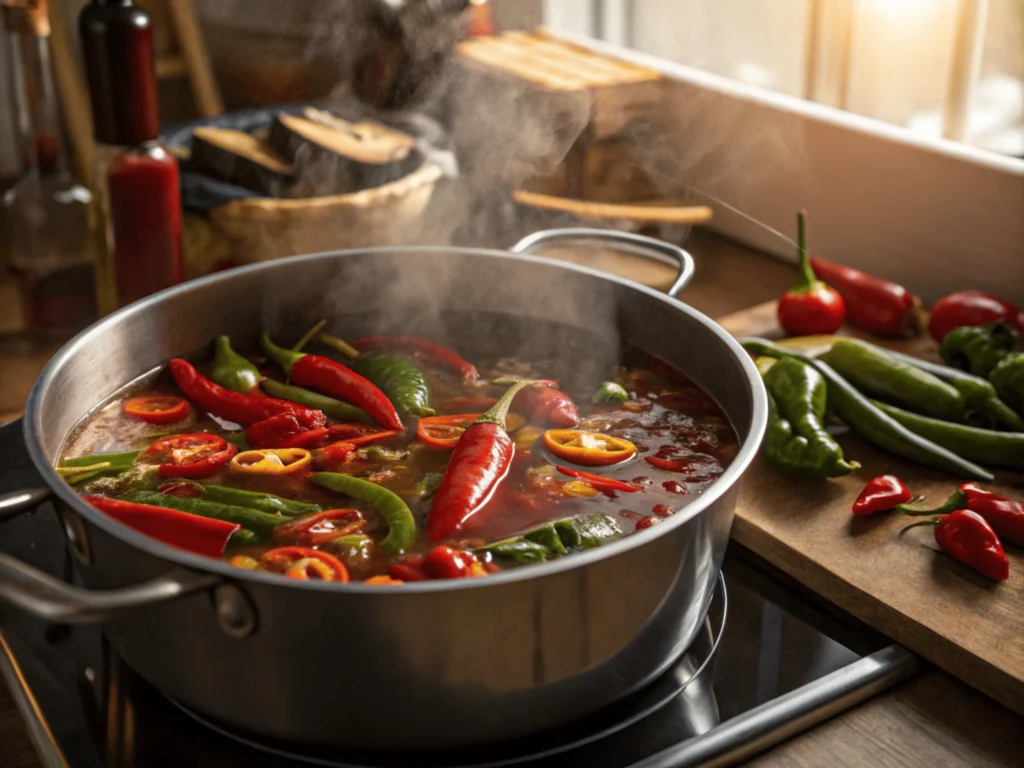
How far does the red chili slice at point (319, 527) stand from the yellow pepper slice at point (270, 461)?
12 centimetres

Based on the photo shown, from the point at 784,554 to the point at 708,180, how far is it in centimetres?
134

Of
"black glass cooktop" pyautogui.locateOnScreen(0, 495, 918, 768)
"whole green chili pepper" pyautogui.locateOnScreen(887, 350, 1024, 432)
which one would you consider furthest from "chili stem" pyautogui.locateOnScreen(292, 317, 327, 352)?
"whole green chili pepper" pyautogui.locateOnScreen(887, 350, 1024, 432)

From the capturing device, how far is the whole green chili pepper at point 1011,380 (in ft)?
5.15

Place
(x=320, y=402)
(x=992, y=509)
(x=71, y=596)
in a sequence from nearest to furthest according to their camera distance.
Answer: (x=71, y=596)
(x=992, y=509)
(x=320, y=402)

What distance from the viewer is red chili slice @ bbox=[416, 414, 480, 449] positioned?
→ 4.32 ft

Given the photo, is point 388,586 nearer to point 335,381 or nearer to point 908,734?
point 908,734

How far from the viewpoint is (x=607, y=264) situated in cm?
212

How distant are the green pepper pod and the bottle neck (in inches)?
41.2

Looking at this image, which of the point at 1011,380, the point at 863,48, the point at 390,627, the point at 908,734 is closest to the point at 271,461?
the point at 390,627

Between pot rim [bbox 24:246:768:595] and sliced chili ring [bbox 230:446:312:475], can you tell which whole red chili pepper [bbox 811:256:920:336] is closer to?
pot rim [bbox 24:246:768:595]

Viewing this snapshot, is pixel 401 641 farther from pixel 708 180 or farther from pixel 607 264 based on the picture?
pixel 708 180

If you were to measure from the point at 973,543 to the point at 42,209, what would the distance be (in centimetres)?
181

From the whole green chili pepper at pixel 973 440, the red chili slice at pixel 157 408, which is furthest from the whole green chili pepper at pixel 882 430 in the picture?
the red chili slice at pixel 157 408

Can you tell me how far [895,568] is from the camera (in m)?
1.27
